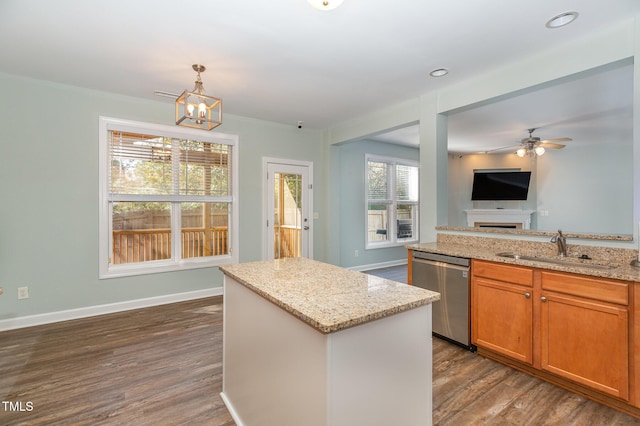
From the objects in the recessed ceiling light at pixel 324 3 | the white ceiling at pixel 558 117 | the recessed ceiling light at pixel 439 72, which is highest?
the white ceiling at pixel 558 117

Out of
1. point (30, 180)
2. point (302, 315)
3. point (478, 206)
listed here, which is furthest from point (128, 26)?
point (478, 206)

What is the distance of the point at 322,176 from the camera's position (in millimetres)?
5570

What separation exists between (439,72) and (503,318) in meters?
2.36

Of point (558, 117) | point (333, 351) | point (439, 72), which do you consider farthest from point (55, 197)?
point (558, 117)

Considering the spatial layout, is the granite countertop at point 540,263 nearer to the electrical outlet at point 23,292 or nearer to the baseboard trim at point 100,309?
the baseboard trim at point 100,309

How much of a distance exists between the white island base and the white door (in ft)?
10.9

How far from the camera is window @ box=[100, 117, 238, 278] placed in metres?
3.82

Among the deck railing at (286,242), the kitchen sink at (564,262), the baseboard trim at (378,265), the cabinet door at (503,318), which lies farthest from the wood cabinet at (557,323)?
the baseboard trim at (378,265)

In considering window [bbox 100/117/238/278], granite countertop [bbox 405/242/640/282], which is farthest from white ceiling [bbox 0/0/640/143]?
granite countertop [bbox 405/242/640/282]

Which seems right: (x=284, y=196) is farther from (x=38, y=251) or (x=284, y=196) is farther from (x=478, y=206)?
(x=478, y=206)

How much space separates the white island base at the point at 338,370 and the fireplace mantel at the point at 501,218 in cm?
682

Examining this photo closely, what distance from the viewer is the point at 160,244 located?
164 inches

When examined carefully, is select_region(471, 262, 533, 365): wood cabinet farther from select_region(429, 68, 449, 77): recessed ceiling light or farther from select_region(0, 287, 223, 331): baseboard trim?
select_region(0, 287, 223, 331): baseboard trim

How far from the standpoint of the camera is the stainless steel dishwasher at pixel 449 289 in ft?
9.08
